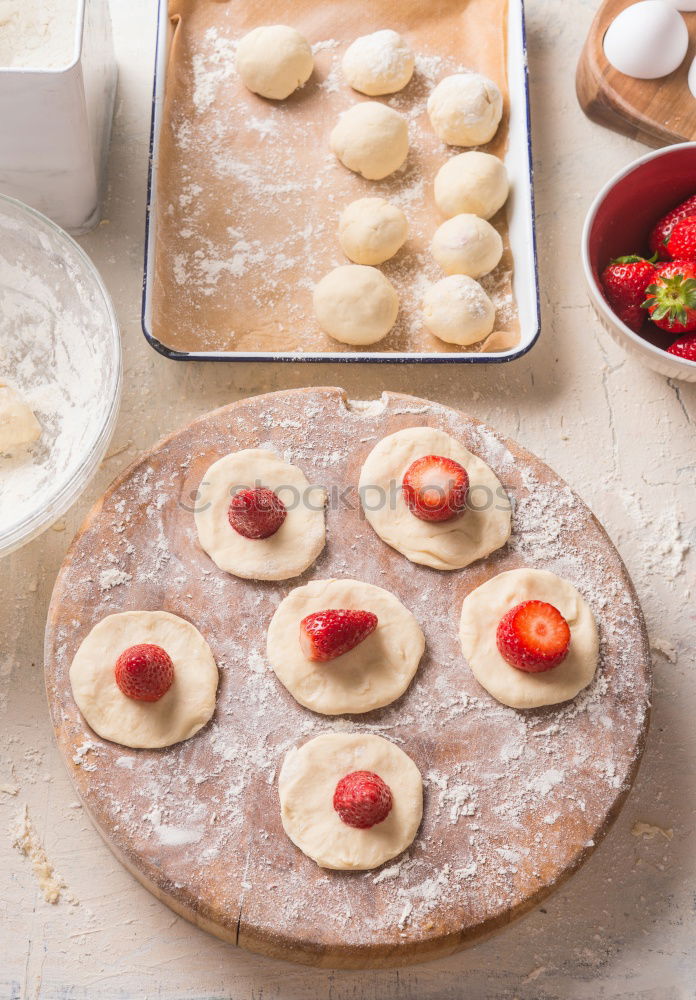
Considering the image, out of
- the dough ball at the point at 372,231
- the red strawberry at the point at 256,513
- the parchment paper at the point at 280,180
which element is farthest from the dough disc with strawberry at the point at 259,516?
the dough ball at the point at 372,231

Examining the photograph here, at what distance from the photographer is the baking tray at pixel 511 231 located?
1.80 m

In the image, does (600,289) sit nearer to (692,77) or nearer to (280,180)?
(692,77)

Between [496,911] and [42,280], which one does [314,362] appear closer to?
[42,280]

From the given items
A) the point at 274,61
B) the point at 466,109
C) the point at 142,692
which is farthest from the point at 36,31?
the point at 142,692

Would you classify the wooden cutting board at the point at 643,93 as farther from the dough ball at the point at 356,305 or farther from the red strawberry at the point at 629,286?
the dough ball at the point at 356,305

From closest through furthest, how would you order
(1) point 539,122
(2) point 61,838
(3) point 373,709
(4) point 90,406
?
1. (3) point 373,709
2. (2) point 61,838
3. (4) point 90,406
4. (1) point 539,122

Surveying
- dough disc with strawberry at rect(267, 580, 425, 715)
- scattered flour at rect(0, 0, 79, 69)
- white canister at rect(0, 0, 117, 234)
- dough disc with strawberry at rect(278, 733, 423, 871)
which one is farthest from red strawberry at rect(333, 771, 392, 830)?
scattered flour at rect(0, 0, 79, 69)

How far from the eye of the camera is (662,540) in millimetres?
1848

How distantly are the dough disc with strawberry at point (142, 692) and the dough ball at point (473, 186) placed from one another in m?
1.07

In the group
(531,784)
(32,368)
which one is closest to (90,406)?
(32,368)

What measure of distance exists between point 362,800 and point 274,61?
1.57m

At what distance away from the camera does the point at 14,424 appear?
173 cm

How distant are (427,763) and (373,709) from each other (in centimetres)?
12

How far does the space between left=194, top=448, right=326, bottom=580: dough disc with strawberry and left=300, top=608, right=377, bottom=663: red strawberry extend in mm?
126
